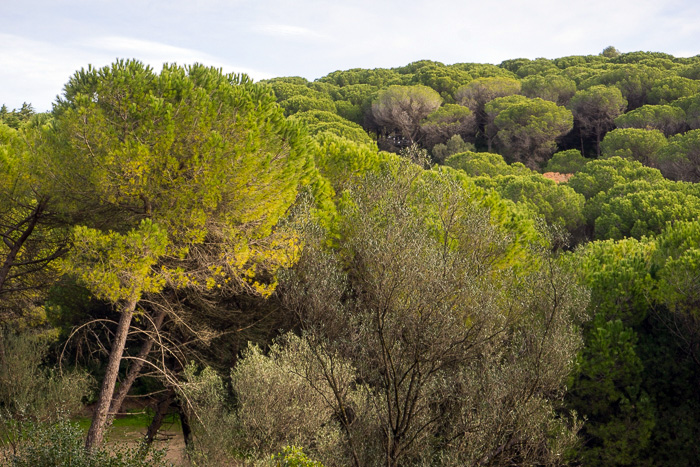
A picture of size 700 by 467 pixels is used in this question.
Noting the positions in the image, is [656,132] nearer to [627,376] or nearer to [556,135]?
[556,135]

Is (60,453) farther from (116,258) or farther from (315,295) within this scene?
(315,295)

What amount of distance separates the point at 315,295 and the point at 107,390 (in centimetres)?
473

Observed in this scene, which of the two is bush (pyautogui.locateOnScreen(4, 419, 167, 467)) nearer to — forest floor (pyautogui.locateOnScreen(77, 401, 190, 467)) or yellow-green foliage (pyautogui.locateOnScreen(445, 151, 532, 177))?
forest floor (pyautogui.locateOnScreen(77, 401, 190, 467))

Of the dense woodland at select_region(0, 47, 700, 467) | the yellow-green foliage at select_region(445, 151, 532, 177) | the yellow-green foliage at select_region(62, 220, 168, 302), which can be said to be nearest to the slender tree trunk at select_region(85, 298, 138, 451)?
the dense woodland at select_region(0, 47, 700, 467)

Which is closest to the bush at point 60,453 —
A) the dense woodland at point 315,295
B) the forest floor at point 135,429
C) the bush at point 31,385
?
the dense woodland at point 315,295

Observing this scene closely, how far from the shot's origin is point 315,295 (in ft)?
34.2

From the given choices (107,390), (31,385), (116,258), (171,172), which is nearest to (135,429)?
(31,385)

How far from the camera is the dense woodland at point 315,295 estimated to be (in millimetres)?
9672

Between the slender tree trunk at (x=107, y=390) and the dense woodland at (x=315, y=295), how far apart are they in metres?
0.05

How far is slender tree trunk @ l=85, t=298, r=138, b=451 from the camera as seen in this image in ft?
33.3

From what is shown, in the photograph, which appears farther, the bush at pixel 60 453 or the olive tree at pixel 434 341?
the olive tree at pixel 434 341

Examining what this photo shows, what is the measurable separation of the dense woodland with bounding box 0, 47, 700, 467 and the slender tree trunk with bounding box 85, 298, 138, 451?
0.05 metres

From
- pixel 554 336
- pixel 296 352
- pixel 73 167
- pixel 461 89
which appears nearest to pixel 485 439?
pixel 554 336

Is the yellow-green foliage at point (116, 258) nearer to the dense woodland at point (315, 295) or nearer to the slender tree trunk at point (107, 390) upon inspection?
the dense woodland at point (315, 295)
